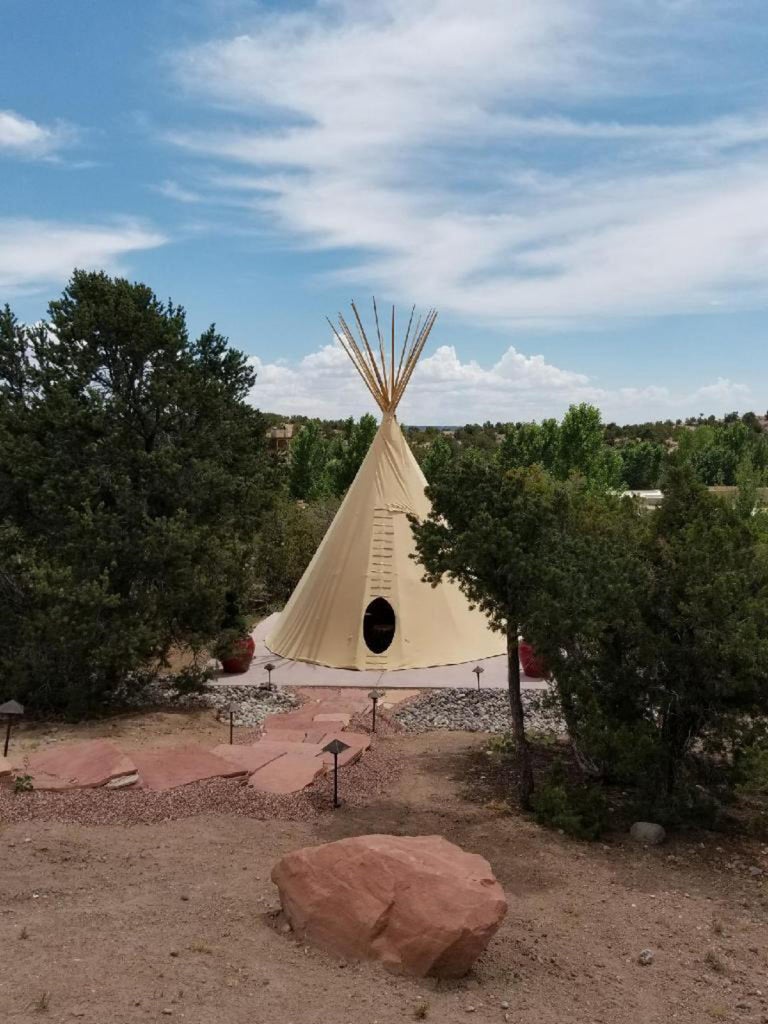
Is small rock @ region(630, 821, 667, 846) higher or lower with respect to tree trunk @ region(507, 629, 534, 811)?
lower

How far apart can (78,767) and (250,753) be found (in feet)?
5.63

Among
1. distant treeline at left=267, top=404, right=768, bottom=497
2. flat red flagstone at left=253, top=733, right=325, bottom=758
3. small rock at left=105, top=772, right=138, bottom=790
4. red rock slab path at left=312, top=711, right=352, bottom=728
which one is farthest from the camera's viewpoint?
distant treeline at left=267, top=404, right=768, bottom=497

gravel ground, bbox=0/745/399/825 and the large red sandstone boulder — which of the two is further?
gravel ground, bbox=0/745/399/825

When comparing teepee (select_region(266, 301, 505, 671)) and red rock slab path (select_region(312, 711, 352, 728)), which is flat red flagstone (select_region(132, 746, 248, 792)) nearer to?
red rock slab path (select_region(312, 711, 352, 728))

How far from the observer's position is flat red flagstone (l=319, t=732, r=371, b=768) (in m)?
8.86

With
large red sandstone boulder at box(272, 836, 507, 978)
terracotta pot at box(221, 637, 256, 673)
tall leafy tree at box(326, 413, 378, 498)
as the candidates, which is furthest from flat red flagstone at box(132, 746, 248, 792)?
tall leafy tree at box(326, 413, 378, 498)

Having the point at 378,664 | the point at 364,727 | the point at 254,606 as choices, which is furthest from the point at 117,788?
the point at 254,606

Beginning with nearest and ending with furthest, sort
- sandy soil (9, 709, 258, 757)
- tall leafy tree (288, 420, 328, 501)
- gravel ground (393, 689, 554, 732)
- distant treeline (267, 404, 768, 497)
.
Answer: sandy soil (9, 709, 258, 757) → gravel ground (393, 689, 554, 732) → distant treeline (267, 404, 768, 497) → tall leafy tree (288, 420, 328, 501)

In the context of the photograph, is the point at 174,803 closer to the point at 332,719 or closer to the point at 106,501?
the point at 332,719

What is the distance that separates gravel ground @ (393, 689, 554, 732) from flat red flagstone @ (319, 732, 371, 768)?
126 centimetres

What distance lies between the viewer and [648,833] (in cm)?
723

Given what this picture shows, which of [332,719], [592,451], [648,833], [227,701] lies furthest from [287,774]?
[592,451]

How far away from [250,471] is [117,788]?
30.5 feet

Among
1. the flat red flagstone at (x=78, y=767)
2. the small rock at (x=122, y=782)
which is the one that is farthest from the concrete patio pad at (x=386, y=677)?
the small rock at (x=122, y=782)
